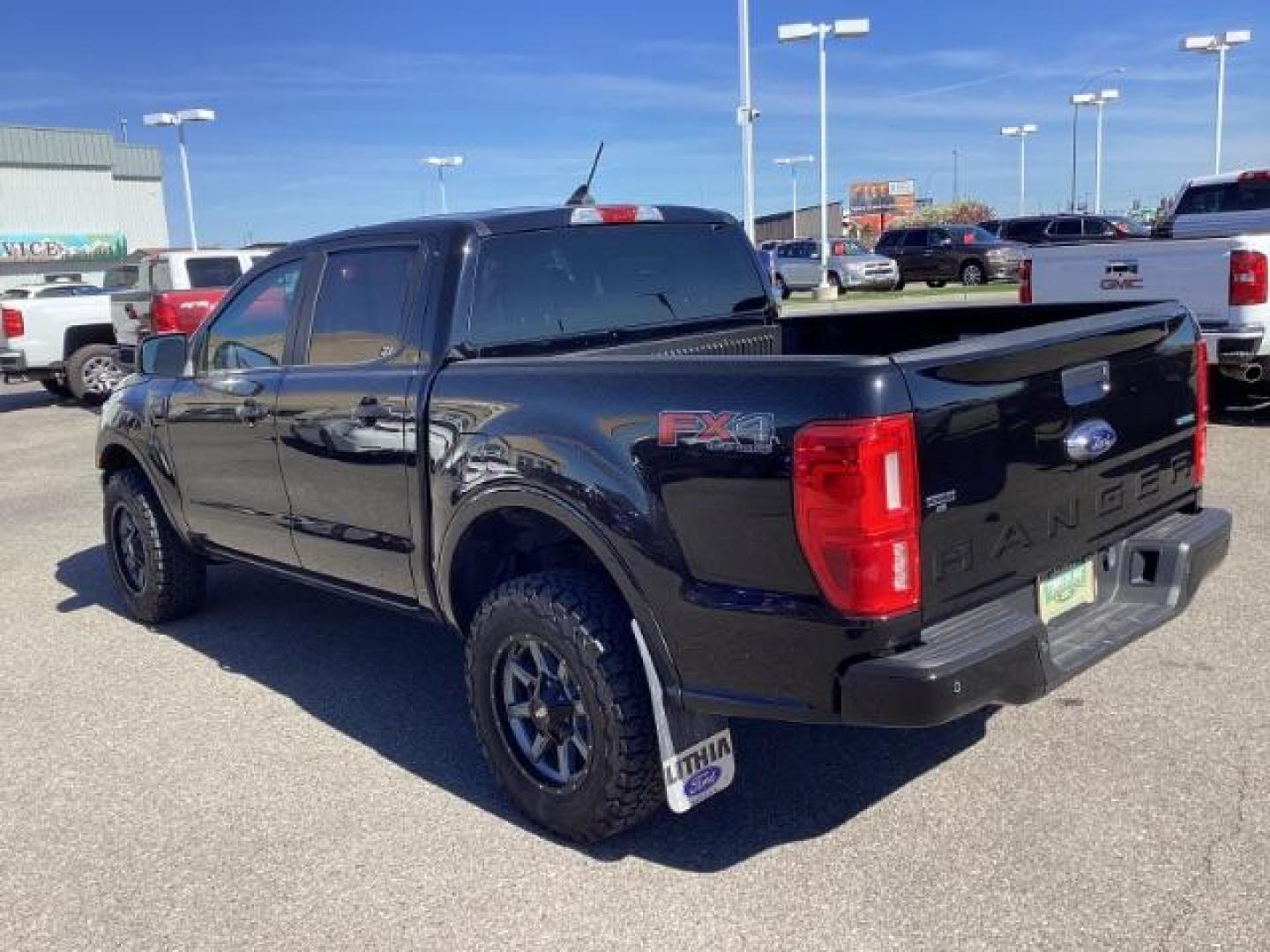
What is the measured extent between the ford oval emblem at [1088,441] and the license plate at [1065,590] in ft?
1.05

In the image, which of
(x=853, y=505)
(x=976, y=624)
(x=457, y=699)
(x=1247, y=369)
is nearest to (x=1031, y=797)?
(x=976, y=624)

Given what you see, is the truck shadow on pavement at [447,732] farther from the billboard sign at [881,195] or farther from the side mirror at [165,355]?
the billboard sign at [881,195]

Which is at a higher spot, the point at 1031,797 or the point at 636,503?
the point at 636,503

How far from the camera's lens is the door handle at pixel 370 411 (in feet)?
12.9

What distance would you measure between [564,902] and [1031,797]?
58.0 inches

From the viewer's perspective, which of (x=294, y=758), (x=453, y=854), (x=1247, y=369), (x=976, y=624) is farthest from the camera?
(x=1247, y=369)

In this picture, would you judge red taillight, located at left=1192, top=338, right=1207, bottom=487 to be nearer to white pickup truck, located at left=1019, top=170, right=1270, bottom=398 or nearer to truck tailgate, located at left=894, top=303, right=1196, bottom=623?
truck tailgate, located at left=894, top=303, right=1196, bottom=623

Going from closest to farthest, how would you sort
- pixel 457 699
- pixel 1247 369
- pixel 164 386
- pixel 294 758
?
pixel 294 758
pixel 457 699
pixel 164 386
pixel 1247 369

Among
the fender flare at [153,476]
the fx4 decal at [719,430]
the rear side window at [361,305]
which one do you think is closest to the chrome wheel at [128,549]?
the fender flare at [153,476]

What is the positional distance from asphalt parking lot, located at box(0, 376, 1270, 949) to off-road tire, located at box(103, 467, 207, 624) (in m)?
0.57

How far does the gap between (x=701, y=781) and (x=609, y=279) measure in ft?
6.30

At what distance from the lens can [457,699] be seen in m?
4.70

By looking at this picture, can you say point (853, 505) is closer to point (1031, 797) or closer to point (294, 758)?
point (1031, 797)

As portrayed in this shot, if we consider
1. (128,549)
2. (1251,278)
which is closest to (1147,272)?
(1251,278)
